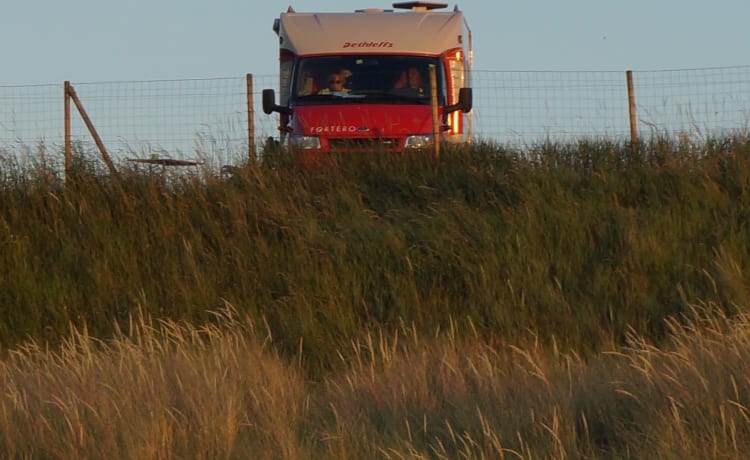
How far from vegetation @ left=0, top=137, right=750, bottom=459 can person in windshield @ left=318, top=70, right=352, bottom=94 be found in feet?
7.05

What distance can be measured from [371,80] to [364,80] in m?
0.09

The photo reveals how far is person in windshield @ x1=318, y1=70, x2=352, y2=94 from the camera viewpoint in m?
15.8

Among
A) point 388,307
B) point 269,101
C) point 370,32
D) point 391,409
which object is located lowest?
point 391,409

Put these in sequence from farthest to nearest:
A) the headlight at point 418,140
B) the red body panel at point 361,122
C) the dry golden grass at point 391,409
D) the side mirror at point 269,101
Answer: the side mirror at point 269,101
the red body panel at point 361,122
the headlight at point 418,140
the dry golden grass at point 391,409

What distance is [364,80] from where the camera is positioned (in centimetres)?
1585

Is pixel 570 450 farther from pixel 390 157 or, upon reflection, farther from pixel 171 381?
pixel 390 157

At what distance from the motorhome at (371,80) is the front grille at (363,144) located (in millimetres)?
14

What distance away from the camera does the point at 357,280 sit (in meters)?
11.0

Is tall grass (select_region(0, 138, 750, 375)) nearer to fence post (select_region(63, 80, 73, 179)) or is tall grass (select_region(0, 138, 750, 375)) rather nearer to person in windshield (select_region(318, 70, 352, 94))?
fence post (select_region(63, 80, 73, 179))

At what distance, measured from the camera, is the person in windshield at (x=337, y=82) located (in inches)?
621

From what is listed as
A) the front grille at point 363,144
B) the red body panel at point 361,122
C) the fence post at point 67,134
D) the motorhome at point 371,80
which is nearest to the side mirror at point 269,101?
the motorhome at point 371,80

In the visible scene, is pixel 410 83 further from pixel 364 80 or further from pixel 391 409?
pixel 391 409

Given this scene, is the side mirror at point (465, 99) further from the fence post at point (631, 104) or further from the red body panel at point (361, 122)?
the fence post at point (631, 104)

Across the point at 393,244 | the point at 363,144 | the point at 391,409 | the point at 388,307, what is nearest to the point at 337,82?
the point at 363,144
